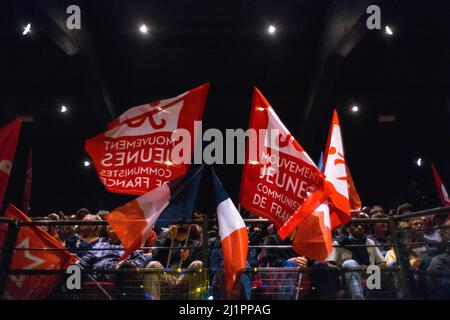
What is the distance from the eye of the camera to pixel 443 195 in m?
5.63

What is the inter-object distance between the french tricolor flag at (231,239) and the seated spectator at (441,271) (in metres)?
1.54

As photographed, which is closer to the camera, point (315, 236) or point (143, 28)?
point (315, 236)

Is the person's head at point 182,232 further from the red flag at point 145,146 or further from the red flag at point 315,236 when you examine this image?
the red flag at point 315,236

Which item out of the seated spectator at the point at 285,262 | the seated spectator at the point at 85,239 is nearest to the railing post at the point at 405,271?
the seated spectator at the point at 285,262

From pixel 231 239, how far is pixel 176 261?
1495 mm

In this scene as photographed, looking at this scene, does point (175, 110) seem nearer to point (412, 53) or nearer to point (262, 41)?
point (262, 41)

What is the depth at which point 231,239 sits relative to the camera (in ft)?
10.7

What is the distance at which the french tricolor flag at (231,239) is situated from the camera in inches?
123

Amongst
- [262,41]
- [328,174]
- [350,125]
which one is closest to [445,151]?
[350,125]

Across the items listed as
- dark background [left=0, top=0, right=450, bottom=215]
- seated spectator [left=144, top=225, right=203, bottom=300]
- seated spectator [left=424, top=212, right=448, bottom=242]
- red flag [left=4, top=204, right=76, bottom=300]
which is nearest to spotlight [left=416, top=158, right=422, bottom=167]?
dark background [left=0, top=0, right=450, bottom=215]

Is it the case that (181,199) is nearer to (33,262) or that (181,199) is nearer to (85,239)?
(33,262)

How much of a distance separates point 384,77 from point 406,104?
1.19 m

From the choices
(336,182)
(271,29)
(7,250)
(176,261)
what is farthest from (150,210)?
(271,29)

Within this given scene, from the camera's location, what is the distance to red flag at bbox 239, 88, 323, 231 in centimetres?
343
